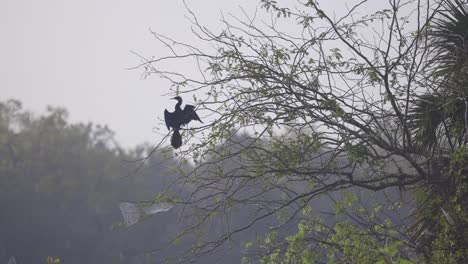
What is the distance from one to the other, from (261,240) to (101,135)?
3811 cm

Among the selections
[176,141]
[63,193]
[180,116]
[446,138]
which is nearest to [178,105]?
[180,116]

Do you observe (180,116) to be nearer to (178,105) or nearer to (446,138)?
(178,105)

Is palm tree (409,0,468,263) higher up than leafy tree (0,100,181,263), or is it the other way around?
leafy tree (0,100,181,263)

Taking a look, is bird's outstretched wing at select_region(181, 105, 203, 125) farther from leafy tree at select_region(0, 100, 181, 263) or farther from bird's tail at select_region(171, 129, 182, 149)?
leafy tree at select_region(0, 100, 181, 263)

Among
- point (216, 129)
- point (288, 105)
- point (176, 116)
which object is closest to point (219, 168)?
point (216, 129)

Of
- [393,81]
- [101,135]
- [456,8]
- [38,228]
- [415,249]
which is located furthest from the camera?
[101,135]

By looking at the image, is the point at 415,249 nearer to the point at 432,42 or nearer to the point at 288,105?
the point at 288,105

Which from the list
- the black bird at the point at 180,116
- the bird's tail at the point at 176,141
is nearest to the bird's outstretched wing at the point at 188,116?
the black bird at the point at 180,116

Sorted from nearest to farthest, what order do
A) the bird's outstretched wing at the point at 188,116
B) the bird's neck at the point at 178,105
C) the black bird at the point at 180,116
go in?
the black bird at the point at 180,116 < the bird's outstretched wing at the point at 188,116 < the bird's neck at the point at 178,105

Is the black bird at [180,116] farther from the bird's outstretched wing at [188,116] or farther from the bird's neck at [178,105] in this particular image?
the bird's neck at [178,105]

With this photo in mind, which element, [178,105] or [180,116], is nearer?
[180,116]

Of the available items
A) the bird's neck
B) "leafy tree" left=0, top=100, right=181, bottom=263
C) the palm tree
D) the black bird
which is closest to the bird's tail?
the black bird

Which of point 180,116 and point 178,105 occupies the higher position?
point 178,105

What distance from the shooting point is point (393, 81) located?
6.24 metres
